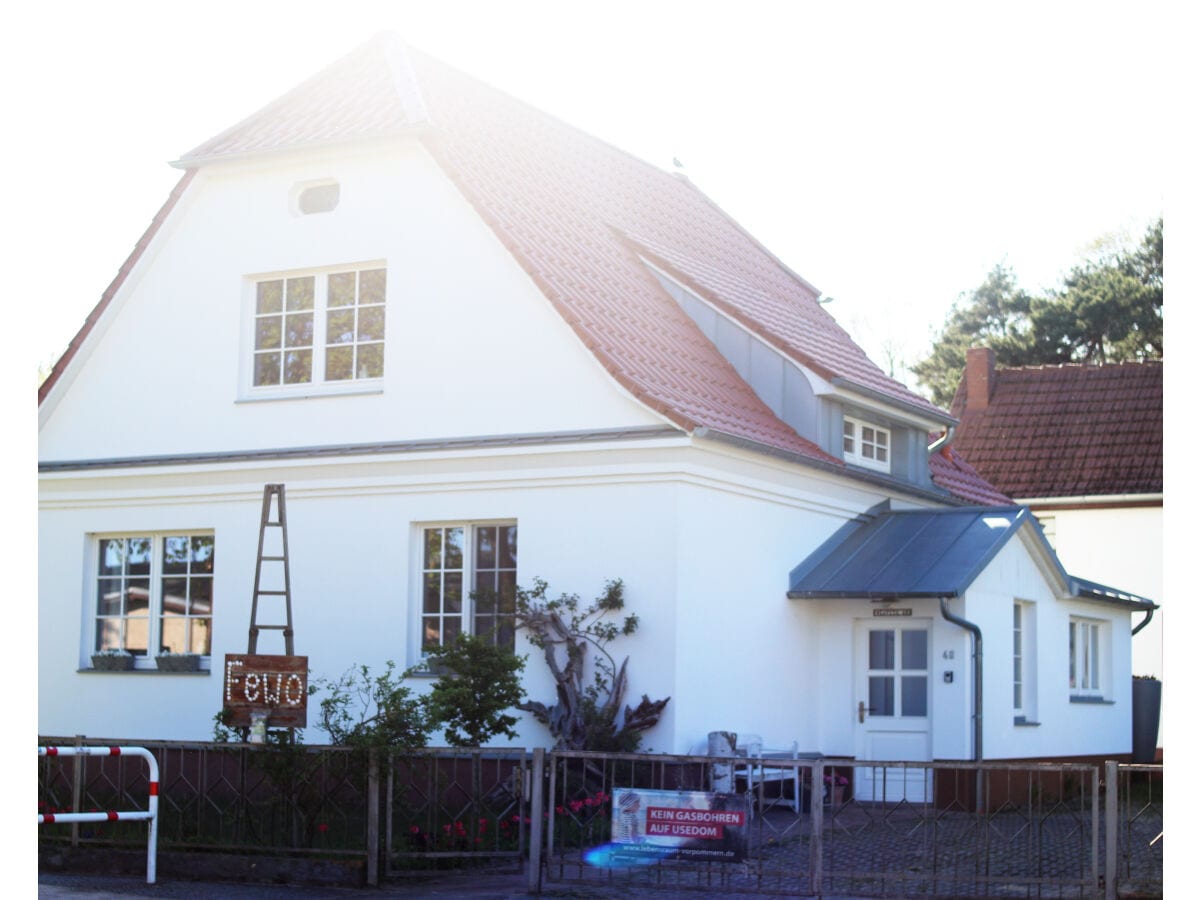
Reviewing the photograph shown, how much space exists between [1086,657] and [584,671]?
929 centimetres

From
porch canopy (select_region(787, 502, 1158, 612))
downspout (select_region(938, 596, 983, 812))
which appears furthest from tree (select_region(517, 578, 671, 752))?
downspout (select_region(938, 596, 983, 812))

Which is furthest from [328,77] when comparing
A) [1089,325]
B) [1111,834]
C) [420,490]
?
[1089,325]

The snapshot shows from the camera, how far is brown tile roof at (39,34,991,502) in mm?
19953

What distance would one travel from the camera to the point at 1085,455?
1372 inches

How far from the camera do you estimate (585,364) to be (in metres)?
19.3

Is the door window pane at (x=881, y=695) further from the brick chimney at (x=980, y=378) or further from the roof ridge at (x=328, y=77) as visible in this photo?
the brick chimney at (x=980, y=378)

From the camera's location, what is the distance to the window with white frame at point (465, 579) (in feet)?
65.1

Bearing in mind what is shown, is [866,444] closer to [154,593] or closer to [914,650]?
[914,650]

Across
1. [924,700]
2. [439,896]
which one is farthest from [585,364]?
[439,896]

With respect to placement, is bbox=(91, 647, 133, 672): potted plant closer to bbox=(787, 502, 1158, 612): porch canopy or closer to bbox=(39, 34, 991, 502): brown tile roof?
bbox=(39, 34, 991, 502): brown tile roof

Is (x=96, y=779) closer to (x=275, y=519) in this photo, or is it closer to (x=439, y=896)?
(x=275, y=519)

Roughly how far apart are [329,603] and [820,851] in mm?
8968

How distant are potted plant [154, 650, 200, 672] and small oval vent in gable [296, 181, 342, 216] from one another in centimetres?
560

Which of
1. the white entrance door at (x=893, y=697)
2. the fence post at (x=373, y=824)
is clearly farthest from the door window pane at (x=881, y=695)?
the fence post at (x=373, y=824)
